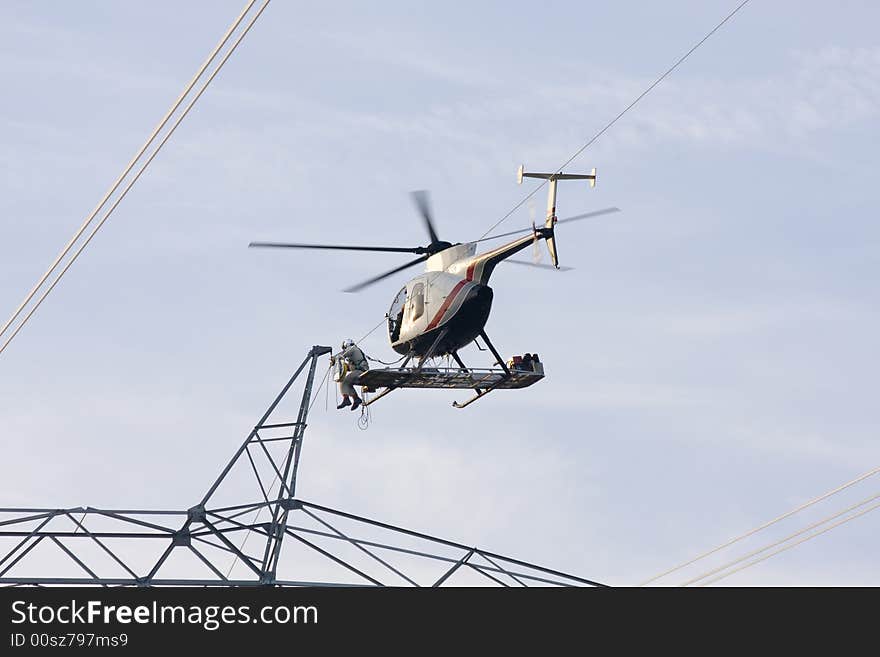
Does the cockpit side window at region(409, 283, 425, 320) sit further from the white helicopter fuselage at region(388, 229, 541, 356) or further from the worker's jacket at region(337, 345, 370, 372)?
the worker's jacket at region(337, 345, 370, 372)

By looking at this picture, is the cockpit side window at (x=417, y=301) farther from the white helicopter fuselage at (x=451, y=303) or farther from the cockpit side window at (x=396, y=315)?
the cockpit side window at (x=396, y=315)

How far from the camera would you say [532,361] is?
57.5m

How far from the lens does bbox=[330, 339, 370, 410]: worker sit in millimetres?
57938

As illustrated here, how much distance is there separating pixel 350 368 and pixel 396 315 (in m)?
2.32

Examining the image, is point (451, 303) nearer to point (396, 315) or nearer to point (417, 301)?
point (417, 301)

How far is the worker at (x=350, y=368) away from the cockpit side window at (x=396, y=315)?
1.21 m

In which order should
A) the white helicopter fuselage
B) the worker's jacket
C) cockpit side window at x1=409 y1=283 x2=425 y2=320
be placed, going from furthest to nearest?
the worker's jacket, cockpit side window at x1=409 y1=283 x2=425 y2=320, the white helicopter fuselage

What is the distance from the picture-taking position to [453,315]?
183ft

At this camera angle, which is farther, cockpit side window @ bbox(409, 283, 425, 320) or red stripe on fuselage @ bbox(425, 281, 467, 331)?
cockpit side window @ bbox(409, 283, 425, 320)

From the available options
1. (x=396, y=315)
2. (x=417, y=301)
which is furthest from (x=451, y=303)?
(x=396, y=315)

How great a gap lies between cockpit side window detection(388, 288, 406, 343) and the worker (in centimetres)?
121
